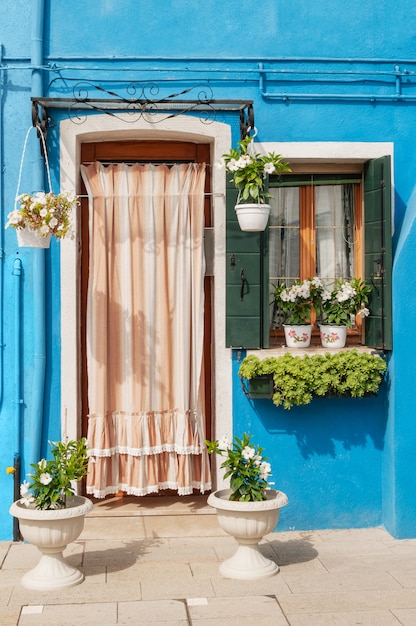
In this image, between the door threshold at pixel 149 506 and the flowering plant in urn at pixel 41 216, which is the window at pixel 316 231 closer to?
the door threshold at pixel 149 506

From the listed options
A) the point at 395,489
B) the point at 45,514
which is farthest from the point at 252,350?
the point at 45,514

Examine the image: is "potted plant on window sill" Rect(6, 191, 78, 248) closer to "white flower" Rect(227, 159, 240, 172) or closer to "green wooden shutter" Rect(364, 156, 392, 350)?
"white flower" Rect(227, 159, 240, 172)

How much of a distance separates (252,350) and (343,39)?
8.48 feet

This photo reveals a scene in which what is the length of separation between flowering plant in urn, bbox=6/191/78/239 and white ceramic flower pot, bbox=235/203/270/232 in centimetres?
136

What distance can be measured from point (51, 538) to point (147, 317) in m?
2.16

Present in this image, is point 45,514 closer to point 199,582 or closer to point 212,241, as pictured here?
point 199,582

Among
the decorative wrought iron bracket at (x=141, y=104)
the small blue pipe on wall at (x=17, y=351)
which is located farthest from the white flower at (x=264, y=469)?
the decorative wrought iron bracket at (x=141, y=104)

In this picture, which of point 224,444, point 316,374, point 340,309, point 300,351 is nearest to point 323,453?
point 316,374

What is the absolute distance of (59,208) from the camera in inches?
252

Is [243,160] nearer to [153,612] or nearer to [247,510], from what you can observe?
[247,510]

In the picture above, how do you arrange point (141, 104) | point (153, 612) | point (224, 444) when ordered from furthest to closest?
1. point (141, 104)
2. point (224, 444)
3. point (153, 612)

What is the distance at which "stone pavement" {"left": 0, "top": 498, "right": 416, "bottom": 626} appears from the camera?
546 cm

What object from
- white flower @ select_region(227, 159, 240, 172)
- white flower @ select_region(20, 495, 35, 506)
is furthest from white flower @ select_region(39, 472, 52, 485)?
white flower @ select_region(227, 159, 240, 172)

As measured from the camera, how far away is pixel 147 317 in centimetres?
743
